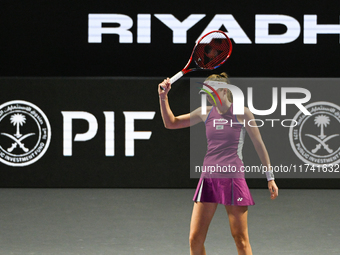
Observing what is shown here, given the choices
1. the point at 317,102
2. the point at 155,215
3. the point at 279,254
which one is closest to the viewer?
the point at 279,254

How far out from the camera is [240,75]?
713cm

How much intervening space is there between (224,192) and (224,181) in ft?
0.22

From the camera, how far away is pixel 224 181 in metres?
3.12

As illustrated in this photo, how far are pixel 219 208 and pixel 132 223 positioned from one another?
1198mm

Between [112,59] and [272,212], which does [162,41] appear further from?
[272,212]

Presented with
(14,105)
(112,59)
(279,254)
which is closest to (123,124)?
(112,59)

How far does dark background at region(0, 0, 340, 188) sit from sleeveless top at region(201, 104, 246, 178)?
3748mm

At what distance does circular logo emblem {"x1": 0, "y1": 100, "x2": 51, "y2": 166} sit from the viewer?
22.7ft

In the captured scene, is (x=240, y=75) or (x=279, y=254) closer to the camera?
(x=279, y=254)

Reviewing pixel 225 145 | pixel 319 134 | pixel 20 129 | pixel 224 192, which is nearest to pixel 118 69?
pixel 20 129

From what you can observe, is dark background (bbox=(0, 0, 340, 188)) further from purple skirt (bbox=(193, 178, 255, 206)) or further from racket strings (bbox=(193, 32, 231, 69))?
purple skirt (bbox=(193, 178, 255, 206))

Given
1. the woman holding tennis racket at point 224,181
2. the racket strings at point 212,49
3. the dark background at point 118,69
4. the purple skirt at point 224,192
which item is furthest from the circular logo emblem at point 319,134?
the purple skirt at point 224,192

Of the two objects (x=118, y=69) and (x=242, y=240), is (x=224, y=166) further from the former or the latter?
(x=118, y=69)

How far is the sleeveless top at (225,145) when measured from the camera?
10.3 ft
